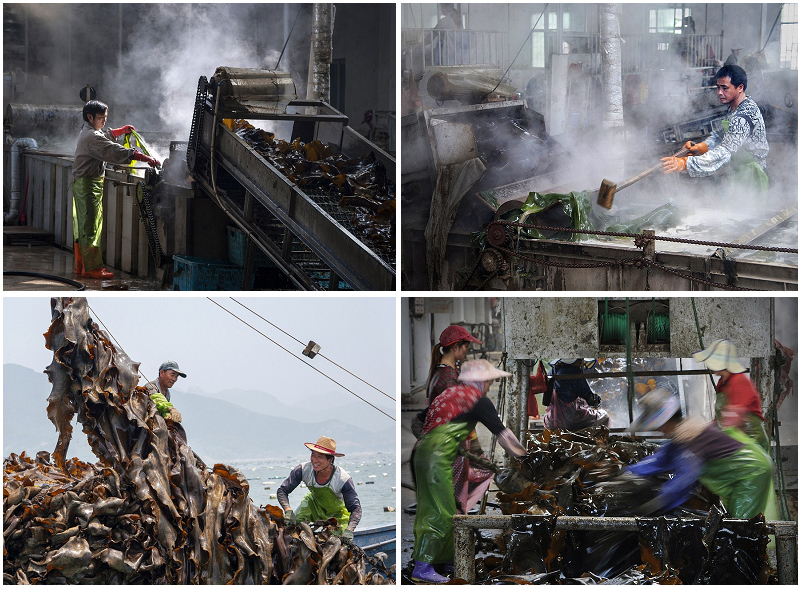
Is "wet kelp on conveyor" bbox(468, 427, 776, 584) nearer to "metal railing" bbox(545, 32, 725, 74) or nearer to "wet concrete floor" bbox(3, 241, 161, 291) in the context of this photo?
"metal railing" bbox(545, 32, 725, 74)

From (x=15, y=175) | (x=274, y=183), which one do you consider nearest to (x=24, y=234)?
(x=15, y=175)

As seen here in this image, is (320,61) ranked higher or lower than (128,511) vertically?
higher

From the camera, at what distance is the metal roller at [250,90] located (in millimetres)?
5219

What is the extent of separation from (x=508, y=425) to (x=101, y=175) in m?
3.13

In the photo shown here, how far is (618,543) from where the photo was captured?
3682mm

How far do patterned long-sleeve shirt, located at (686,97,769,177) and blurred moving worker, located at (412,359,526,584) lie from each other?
174 cm

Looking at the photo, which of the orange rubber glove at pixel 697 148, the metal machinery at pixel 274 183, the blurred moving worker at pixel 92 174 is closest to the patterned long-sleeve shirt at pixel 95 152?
the blurred moving worker at pixel 92 174

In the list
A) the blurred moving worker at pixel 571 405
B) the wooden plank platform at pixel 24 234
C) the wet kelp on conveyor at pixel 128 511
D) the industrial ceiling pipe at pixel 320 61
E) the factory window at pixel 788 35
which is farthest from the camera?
the industrial ceiling pipe at pixel 320 61

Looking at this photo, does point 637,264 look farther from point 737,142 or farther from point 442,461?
point 442,461

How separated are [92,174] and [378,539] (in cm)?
299

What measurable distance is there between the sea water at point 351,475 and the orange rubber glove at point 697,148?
241cm

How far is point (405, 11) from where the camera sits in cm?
416

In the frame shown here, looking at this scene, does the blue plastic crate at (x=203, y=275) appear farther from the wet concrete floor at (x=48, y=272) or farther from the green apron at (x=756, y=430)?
the green apron at (x=756, y=430)

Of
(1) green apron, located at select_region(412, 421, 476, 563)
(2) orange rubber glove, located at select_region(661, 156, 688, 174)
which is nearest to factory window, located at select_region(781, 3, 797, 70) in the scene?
(2) orange rubber glove, located at select_region(661, 156, 688, 174)
